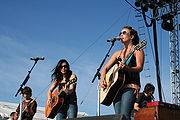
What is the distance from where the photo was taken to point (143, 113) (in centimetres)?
313

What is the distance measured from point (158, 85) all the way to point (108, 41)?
1.60 meters

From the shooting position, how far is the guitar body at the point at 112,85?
125 inches

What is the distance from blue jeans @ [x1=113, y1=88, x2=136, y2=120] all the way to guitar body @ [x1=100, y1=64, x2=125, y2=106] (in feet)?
0.20

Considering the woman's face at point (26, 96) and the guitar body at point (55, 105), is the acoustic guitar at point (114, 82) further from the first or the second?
the woman's face at point (26, 96)

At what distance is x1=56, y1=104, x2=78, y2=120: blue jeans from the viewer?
4.11m

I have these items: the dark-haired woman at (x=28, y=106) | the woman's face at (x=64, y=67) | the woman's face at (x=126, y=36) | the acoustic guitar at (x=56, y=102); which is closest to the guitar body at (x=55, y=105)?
the acoustic guitar at (x=56, y=102)

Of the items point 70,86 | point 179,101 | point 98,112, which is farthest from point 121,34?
point 179,101

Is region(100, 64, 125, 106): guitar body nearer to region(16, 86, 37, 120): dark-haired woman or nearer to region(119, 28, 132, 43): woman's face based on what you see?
region(119, 28, 132, 43): woman's face

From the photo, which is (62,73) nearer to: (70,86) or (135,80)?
(70,86)

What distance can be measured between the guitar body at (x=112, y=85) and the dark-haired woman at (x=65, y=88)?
84 centimetres

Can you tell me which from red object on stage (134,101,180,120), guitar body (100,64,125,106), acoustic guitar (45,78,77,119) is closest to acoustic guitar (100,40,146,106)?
guitar body (100,64,125,106)

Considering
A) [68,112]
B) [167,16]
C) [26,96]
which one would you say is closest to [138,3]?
[167,16]

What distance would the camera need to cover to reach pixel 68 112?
417 centimetres

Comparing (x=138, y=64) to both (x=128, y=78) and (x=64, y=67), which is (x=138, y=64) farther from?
(x=64, y=67)
